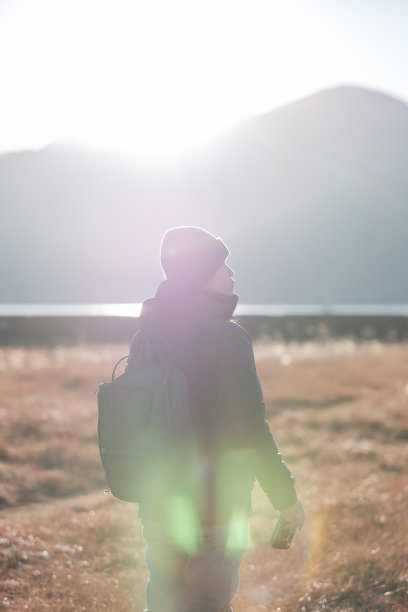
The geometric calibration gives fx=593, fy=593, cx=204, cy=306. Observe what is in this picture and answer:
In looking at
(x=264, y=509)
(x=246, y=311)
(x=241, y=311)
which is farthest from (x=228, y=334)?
(x=246, y=311)

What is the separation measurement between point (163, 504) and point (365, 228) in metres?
180

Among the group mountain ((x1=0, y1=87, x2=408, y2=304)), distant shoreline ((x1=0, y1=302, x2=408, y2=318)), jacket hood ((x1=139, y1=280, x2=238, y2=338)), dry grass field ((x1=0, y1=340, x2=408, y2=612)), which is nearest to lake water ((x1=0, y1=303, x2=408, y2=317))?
distant shoreline ((x1=0, y1=302, x2=408, y2=318))

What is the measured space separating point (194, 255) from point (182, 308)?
23 cm

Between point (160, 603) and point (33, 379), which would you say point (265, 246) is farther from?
point (160, 603)

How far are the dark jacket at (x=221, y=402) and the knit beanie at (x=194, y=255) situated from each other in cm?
6

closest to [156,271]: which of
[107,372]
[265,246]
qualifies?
[265,246]

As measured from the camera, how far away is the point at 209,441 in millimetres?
2406

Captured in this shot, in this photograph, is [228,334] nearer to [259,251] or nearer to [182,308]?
[182,308]

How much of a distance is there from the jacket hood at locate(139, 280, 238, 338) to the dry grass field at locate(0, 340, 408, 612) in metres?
2.12

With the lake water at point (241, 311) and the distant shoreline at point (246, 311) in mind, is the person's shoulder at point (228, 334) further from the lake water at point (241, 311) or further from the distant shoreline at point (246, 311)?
the lake water at point (241, 311)

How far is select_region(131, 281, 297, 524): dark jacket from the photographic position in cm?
230

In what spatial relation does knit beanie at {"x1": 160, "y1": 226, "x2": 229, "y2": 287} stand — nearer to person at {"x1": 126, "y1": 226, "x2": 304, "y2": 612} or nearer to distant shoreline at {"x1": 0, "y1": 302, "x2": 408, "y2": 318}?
person at {"x1": 126, "y1": 226, "x2": 304, "y2": 612}

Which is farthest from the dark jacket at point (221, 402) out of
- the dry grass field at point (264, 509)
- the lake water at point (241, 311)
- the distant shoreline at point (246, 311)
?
the lake water at point (241, 311)

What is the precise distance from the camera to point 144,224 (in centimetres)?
19700
